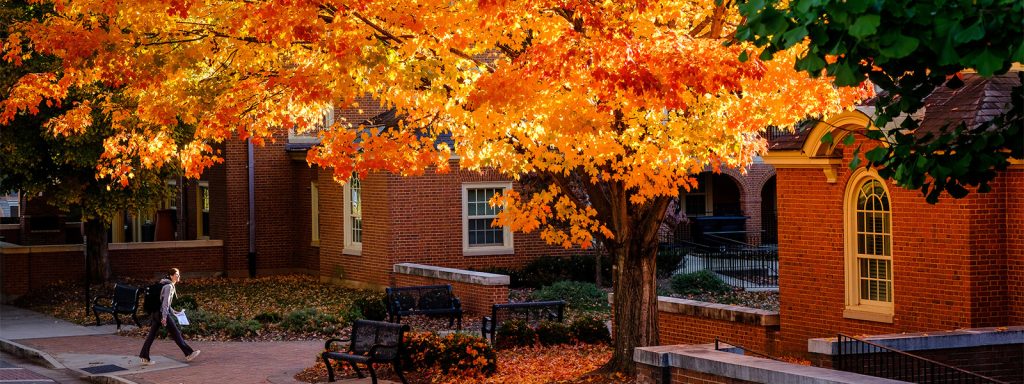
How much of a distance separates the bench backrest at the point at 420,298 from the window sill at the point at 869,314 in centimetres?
892

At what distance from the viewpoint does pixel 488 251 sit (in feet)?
102

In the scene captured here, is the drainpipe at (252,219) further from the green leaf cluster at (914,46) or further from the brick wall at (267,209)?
the green leaf cluster at (914,46)

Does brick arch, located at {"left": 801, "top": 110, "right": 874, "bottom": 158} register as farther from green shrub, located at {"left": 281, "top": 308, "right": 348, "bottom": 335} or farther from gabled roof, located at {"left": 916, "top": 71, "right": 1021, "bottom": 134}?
green shrub, located at {"left": 281, "top": 308, "right": 348, "bottom": 335}

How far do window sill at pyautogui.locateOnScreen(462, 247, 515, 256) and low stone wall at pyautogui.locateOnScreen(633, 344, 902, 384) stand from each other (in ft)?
57.3

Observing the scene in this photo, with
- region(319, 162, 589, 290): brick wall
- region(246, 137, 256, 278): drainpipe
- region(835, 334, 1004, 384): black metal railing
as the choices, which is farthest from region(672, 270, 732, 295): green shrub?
region(835, 334, 1004, 384): black metal railing

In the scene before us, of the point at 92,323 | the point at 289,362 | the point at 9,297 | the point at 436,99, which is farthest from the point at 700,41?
the point at 9,297

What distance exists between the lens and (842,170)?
58.0ft

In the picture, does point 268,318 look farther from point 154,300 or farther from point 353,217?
point 353,217

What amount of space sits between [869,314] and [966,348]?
3331 mm

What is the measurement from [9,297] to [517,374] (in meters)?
19.2

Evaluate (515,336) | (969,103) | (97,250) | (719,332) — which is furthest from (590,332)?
(97,250)

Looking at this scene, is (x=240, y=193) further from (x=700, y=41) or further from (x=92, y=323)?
(x=700, y=41)

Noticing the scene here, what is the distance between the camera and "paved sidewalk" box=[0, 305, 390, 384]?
1852cm

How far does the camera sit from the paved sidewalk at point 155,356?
1852 centimetres
